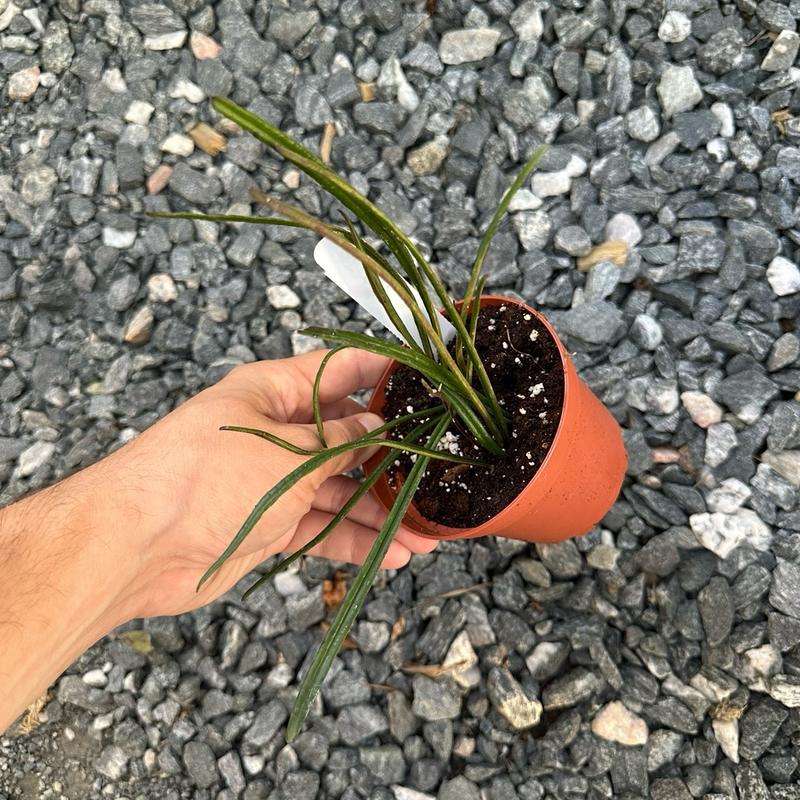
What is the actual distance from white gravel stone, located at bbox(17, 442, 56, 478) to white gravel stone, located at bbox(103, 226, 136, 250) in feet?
1.32

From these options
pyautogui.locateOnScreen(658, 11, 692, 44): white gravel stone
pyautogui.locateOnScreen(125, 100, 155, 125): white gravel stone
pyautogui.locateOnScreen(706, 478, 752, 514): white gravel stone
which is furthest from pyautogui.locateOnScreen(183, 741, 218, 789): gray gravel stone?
pyautogui.locateOnScreen(658, 11, 692, 44): white gravel stone

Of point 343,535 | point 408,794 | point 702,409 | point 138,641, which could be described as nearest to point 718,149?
point 702,409

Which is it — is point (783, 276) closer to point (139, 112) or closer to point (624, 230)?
point (624, 230)

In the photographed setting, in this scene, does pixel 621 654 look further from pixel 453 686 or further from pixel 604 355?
pixel 604 355

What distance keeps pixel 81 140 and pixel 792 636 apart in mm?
1551

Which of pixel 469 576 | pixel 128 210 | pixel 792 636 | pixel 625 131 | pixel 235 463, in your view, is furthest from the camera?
pixel 128 210

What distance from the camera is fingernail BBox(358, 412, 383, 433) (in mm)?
996

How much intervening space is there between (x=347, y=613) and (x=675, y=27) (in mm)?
1244

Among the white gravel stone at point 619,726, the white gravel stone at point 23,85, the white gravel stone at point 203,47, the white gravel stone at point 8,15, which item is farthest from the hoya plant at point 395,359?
the white gravel stone at point 8,15

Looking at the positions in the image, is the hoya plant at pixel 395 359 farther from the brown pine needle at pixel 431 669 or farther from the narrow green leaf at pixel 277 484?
the brown pine needle at pixel 431 669

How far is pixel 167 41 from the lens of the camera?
5.37ft

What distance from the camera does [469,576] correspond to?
4.27 feet

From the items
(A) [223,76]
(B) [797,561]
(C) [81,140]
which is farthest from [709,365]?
(C) [81,140]

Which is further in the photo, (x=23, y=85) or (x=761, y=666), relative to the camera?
(x=23, y=85)
